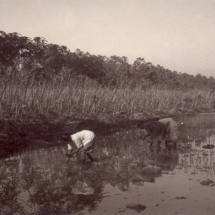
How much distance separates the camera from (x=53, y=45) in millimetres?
16469

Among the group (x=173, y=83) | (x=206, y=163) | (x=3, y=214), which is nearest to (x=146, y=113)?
(x=206, y=163)

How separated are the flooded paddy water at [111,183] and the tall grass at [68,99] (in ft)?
7.44

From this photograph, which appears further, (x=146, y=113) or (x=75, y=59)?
(x=75, y=59)

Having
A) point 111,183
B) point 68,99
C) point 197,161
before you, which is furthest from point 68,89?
point 111,183

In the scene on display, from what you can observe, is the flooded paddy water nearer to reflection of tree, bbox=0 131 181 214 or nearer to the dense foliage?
reflection of tree, bbox=0 131 181 214

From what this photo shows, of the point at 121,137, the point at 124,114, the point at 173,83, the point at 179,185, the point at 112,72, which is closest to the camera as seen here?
the point at 179,185

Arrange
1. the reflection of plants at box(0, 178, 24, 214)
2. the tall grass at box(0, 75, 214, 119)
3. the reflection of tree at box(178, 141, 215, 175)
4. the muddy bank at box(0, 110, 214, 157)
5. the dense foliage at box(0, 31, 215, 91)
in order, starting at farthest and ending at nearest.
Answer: the dense foliage at box(0, 31, 215, 91), the tall grass at box(0, 75, 214, 119), the muddy bank at box(0, 110, 214, 157), the reflection of tree at box(178, 141, 215, 175), the reflection of plants at box(0, 178, 24, 214)

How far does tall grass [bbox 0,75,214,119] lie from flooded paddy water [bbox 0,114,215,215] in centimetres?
227

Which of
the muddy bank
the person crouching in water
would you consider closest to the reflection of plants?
the person crouching in water

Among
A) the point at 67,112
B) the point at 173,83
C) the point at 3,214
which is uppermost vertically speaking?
the point at 173,83

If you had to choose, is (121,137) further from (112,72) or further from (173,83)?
(173,83)

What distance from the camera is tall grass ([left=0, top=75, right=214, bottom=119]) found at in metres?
8.59

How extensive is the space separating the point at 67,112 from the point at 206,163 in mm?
5840

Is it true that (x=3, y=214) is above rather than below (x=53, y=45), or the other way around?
below
